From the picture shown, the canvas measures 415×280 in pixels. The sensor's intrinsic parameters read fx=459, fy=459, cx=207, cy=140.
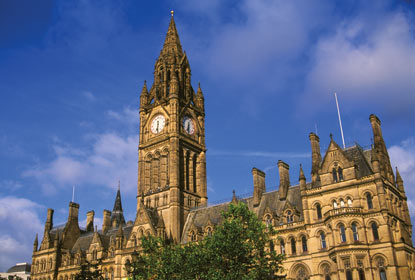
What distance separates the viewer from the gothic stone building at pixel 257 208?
46.1 m

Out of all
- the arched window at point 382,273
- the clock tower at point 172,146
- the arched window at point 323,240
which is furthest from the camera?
the clock tower at point 172,146

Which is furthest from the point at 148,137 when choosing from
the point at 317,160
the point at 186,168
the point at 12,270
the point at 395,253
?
the point at 12,270

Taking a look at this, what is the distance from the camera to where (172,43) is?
86312 millimetres

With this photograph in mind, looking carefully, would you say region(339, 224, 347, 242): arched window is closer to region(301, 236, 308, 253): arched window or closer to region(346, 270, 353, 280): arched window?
region(346, 270, 353, 280): arched window

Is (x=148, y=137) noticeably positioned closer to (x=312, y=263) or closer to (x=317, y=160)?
(x=317, y=160)

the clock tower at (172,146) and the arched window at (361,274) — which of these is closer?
the arched window at (361,274)

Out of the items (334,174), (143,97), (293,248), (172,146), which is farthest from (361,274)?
(143,97)

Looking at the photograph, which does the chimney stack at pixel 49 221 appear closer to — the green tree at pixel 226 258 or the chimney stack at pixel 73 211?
the chimney stack at pixel 73 211

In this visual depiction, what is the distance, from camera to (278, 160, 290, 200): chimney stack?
5772cm

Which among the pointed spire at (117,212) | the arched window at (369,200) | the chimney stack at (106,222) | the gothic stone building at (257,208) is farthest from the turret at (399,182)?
the pointed spire at (117,212)

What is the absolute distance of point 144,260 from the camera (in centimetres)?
4603

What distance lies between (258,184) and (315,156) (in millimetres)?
9855

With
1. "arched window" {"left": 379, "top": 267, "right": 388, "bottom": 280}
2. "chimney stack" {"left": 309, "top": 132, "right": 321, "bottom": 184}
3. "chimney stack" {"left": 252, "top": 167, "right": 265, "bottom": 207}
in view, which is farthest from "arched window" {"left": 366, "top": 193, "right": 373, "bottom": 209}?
"chimney stack" {"left": 252, "top": 167, "right": 265, "bottom": 207}

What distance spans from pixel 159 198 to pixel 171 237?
7.89 metres
